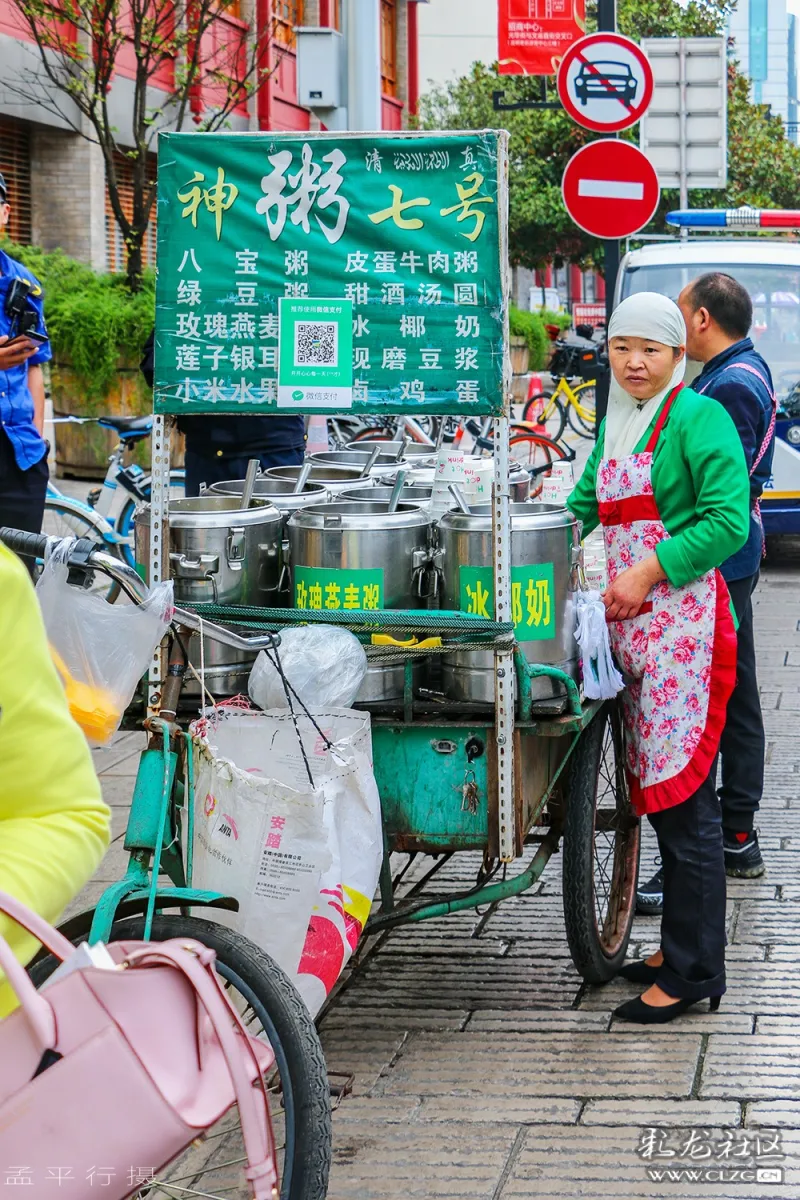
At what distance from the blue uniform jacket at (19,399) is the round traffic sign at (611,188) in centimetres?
557

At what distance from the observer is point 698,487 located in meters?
4.07

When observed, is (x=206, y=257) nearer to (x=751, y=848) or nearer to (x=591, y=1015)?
(x=591, y=1015)

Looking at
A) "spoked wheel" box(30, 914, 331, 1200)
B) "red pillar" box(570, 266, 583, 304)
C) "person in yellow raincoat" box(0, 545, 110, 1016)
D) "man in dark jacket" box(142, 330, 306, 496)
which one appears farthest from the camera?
"red pillar" box(570, 266, 583, 304)

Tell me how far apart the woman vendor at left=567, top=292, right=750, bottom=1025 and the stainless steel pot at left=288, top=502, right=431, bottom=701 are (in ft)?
1.86

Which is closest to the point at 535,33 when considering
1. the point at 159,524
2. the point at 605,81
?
the point at 605,81

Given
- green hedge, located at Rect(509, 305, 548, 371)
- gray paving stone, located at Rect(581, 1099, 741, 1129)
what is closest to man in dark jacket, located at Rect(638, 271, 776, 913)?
gray paving stone, located at Rect(581, 1099, 741, 1129)

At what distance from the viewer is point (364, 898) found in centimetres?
359

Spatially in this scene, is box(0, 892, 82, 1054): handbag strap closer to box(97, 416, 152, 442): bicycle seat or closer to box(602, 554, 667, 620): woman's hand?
box(602, 554, 667, 620): woman's hand

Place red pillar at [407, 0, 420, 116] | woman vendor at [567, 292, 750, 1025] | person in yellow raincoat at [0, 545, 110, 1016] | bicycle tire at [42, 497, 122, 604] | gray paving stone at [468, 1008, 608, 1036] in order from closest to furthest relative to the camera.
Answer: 1. person in yellow raincoat at [0, 545, 110, 1016]
2. woman vendor at [567, 292, 750, 1025]
3. gray paving stone at [468, 1008, 608, 1036]
4. bicycle tire at [42, 497, 122, 604]
5. red pillar at [407, 0, 420, 116]

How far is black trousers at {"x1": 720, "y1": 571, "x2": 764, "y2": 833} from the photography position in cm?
544

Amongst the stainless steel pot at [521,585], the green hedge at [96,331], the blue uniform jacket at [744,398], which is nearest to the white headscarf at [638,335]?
the stainless steel pot at [521,585]

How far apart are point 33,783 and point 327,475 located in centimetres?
366

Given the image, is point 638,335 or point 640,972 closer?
point 638,335

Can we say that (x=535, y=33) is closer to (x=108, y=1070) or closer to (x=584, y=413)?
(x=584, y=413)
